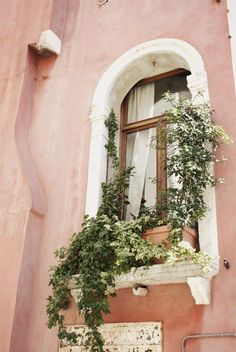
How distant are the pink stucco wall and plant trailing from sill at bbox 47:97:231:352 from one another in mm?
354

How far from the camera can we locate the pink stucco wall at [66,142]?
491 cm

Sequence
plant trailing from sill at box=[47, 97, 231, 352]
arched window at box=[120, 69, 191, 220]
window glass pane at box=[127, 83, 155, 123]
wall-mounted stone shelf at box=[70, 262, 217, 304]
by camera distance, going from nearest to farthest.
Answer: wall-mounted stone shelf at box=[70, 262, 217, 304] < plant trailing from sill at box=[47, 97, 231, 352] < arched window at box=[120, 69, 191, 220] < window glass pane at box=[127, 83, 155, 123]

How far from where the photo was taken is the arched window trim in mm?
5895

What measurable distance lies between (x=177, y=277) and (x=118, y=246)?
0.70m

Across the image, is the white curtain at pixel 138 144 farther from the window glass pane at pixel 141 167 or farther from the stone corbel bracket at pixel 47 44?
the stone corbel bracket at pixel 47 44

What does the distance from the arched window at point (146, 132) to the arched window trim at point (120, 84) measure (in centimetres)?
18

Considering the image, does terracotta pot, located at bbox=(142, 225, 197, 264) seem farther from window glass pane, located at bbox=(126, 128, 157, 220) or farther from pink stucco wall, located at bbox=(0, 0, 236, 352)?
window glass pane, located at bbox=(126, 128, 157, 220)

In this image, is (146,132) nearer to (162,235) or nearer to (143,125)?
(143,125)

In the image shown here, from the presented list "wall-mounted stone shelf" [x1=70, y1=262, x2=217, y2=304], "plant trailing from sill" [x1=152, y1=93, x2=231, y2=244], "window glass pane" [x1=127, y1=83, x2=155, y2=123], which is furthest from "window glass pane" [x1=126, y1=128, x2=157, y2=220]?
"wall-mounted stone shelf" [x1=70, y1=262, x2=217, y2=304]

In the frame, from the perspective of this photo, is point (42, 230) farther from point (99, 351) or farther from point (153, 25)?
point (153, 25)

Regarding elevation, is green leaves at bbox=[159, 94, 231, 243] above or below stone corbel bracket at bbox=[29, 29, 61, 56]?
below

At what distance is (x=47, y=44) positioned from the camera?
7.27m

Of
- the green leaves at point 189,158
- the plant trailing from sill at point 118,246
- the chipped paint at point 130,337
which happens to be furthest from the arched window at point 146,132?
the chipped paint at point 130,337

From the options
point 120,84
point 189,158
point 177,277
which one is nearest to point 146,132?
point 120,84
